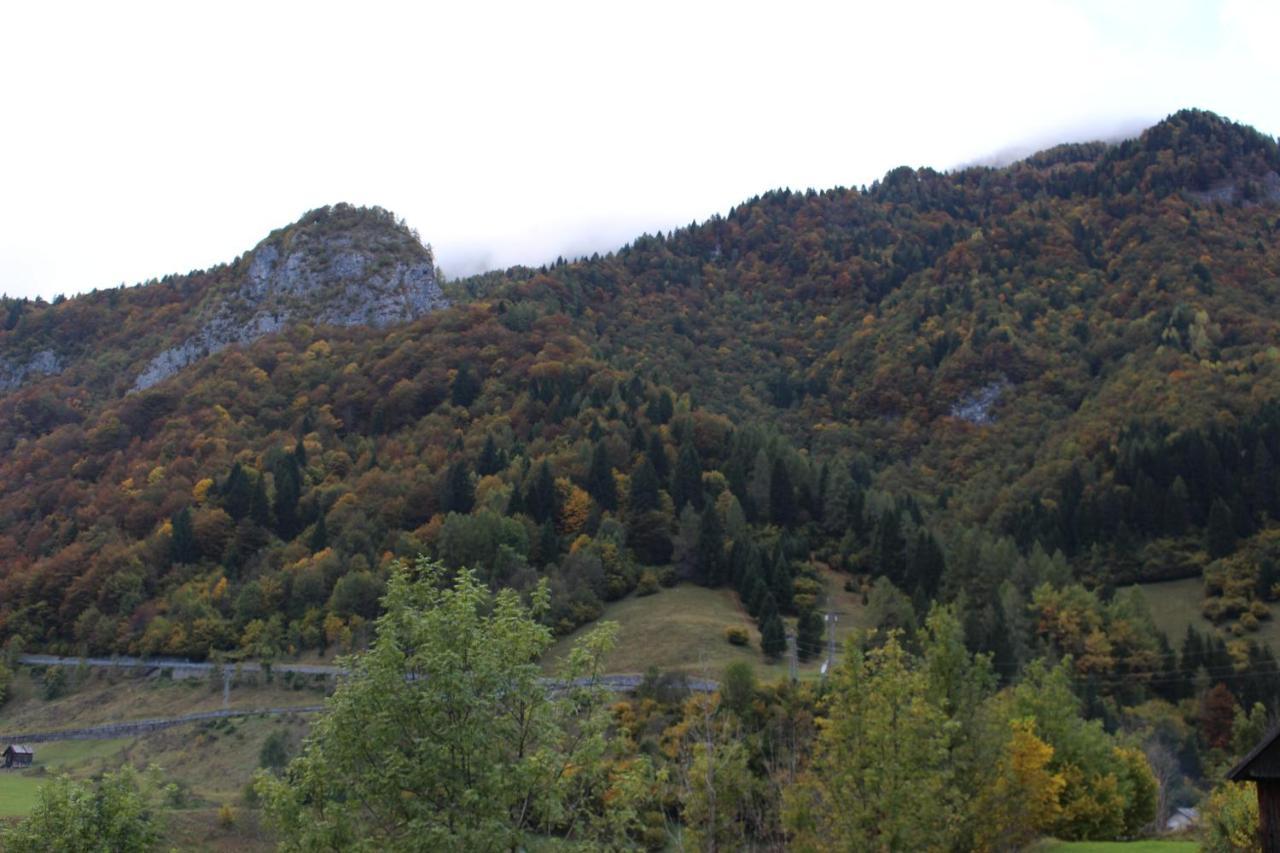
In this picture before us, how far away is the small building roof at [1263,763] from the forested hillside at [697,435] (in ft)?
173

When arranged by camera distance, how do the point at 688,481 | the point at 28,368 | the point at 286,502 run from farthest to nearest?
the point at 28,368
the point at 286,502
the point at 688,481

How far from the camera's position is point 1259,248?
159750 mm

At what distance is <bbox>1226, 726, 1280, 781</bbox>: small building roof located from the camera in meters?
18.5

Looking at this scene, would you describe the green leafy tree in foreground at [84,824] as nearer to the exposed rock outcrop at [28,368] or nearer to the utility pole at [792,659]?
the utility pole at [792,659]

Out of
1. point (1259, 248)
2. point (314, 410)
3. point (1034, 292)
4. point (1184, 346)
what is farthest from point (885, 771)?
point (1259, 248)

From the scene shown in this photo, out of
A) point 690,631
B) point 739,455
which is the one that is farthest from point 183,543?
point 739,455

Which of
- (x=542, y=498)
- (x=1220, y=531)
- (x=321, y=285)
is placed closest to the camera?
(x=542, y=498)

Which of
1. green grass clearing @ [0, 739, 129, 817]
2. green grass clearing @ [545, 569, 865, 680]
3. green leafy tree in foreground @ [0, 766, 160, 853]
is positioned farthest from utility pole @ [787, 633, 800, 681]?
green leafy tree in foreground @ [0, 766, 160, 853]

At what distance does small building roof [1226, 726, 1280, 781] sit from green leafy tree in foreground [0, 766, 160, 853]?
22719 mm

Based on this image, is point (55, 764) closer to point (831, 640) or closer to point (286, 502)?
point (286, 502)

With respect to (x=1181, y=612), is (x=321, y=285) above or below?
above

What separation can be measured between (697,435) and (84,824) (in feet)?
288

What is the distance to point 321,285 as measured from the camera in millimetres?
169875

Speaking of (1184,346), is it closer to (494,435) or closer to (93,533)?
(494,435)
